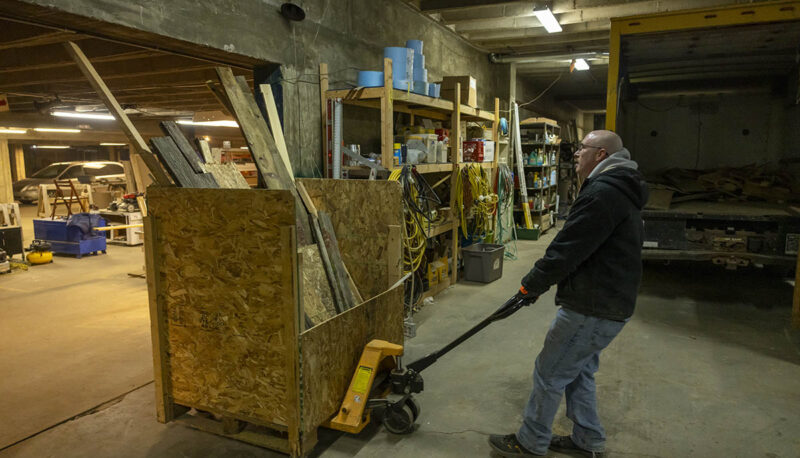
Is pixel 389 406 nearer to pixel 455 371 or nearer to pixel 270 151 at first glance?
pixel 455 371

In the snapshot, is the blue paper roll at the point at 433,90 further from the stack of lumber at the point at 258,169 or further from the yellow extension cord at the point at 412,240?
the stack of lumber at the point at 258,169

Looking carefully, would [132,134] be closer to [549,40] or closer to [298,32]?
[298,32]

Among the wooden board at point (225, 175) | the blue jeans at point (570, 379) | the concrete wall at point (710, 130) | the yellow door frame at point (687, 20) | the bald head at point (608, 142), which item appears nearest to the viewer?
the blue jeans at point (570, 379)

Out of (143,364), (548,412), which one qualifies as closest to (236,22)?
(143,364)

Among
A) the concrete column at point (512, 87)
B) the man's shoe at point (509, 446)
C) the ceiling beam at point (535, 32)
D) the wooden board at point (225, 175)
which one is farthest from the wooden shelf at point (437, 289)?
the concrete column at point (512, 87)

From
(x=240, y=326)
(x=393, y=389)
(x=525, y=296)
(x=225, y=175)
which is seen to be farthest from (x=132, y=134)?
(x=525, y=296)

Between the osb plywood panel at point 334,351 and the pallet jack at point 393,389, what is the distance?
0.07 metres

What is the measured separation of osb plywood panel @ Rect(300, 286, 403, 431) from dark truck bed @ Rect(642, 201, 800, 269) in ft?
11.4

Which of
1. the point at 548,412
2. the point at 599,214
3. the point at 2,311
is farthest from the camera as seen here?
the point at 2,311

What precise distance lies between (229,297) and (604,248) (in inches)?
83.7

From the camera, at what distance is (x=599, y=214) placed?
8.16 feet

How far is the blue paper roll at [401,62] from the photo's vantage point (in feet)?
17.1

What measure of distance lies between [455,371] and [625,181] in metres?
2.22

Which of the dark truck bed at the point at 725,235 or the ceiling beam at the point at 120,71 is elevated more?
the ceiling beam at the point at 120,71
